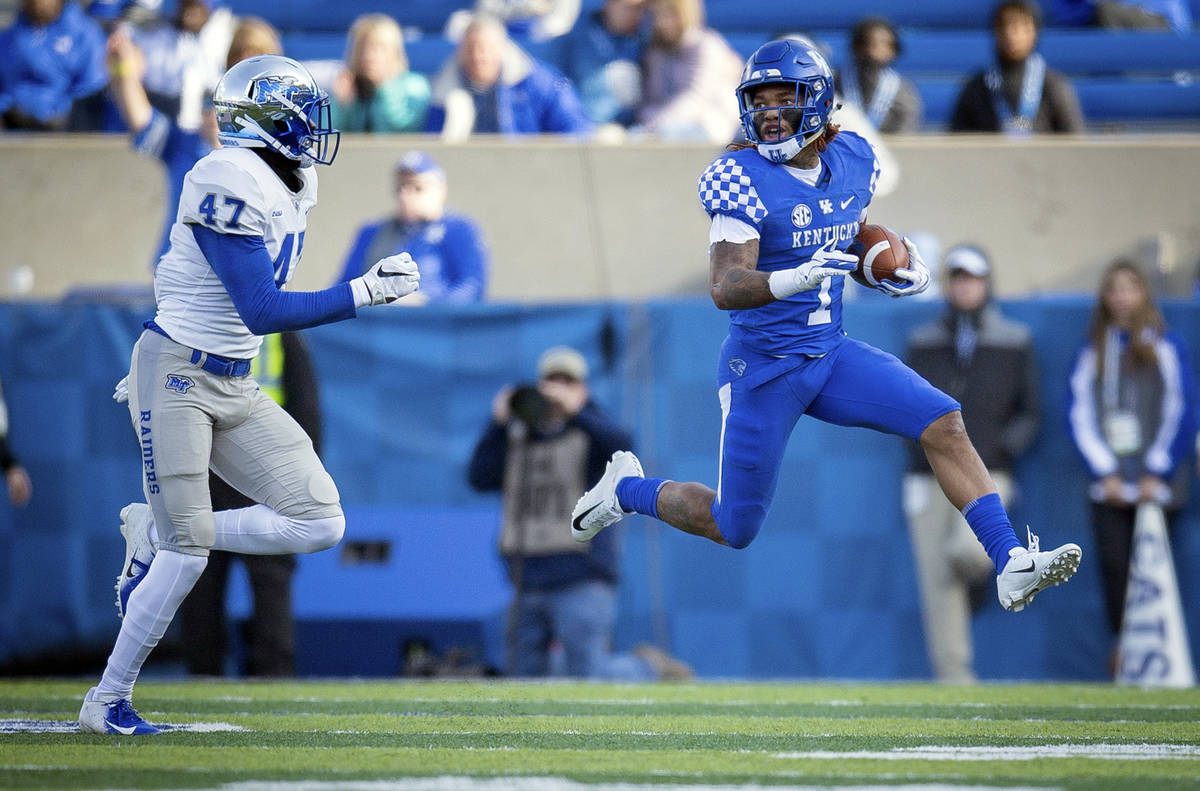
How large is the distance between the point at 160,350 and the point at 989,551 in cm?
228

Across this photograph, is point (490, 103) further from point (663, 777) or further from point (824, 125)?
point (663, 777)

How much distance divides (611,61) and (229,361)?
5.03 metres

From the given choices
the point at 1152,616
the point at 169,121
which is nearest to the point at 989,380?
the point at 1152,616

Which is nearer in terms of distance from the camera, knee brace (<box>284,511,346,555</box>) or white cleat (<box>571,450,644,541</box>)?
knee brace (<box>284,511,346,555</box>)

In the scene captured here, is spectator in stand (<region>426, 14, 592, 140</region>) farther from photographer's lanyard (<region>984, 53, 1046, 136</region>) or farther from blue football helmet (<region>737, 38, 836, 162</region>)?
blue football helmet (<region>737, 38, 836, 162</region>)

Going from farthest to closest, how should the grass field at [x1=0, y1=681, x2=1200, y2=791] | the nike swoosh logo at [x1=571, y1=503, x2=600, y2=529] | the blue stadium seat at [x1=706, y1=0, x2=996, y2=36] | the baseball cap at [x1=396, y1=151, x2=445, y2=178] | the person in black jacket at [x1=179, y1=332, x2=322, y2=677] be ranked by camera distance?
the blue stadium seat at [x1=706, y1=0, x2=996, y2=36], the baseball cap at [x1=396, y1=151, x2=445, y2=178], the person in black jacket at [x1=179, y1=332, x2=322, y2=677], the nike swoosh logo at [x1=571, y1=503, x2=600, y2=529], the grass field at [x1=0, y1=681, x2=1200, y2=791]

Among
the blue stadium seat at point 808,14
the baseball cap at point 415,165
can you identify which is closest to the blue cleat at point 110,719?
the baseball cap at point 415,165

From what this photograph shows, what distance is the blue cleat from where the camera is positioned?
4.11m

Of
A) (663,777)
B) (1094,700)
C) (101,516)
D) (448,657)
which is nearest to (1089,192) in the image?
(1094,700)

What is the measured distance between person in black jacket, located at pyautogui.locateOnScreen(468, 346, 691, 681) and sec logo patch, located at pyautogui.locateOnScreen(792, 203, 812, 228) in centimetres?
235

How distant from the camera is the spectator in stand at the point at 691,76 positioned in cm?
826

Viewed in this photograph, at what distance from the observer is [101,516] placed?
701cm

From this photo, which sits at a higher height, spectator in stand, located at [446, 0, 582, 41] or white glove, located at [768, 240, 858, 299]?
spectator in stand, located at [446, 0, 582, 41]

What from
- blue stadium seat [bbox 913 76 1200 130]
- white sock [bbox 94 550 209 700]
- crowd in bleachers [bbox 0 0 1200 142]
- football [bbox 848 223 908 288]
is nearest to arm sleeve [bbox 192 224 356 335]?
white sock [bbox 94 550 209 700]
